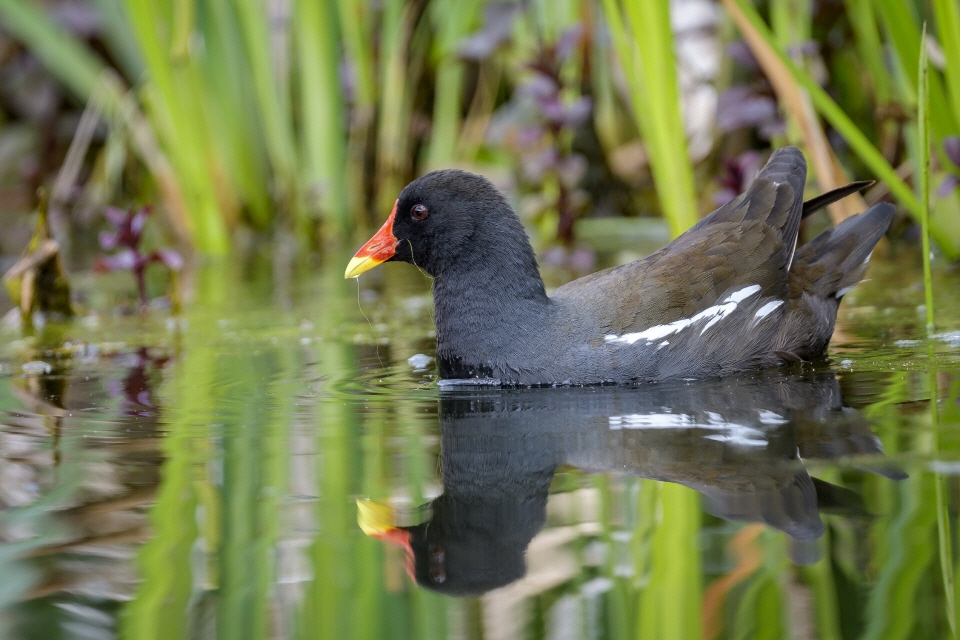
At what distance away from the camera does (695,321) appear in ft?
10.7

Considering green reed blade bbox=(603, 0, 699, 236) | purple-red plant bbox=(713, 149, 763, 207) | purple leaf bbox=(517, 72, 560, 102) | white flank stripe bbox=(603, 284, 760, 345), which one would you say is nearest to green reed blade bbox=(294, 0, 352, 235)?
purple leaf bbox=(517, 72, 560, 102)

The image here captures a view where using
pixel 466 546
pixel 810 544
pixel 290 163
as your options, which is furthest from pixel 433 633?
pixel 290 163

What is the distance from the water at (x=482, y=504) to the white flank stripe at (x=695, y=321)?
6.3 inches

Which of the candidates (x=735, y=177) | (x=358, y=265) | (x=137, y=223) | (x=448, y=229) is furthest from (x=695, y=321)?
(x=137, y=223)

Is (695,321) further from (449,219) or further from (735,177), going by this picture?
(735,177)

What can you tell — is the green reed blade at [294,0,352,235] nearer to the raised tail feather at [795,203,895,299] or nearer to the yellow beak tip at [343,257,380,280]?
the yellow beak tip at [343,257,380,280]

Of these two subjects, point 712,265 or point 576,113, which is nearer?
point 712,265

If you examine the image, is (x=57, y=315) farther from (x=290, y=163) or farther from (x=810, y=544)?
(x=810, y=544)

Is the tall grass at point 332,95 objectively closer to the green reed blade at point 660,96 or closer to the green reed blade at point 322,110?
the green reed blade at point 322,110

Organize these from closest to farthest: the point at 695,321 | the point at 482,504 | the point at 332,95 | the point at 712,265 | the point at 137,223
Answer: the point at 482,504 < the point at 695,321 < the point at 712,265 < the point at 137,223 < the point at 332,95

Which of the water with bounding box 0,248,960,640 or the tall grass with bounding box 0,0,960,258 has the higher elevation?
the tall grass with bounding box 0,0,960,258

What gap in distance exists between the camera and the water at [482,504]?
4.96ft

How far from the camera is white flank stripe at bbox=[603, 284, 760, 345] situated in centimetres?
315

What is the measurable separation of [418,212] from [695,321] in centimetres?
88
